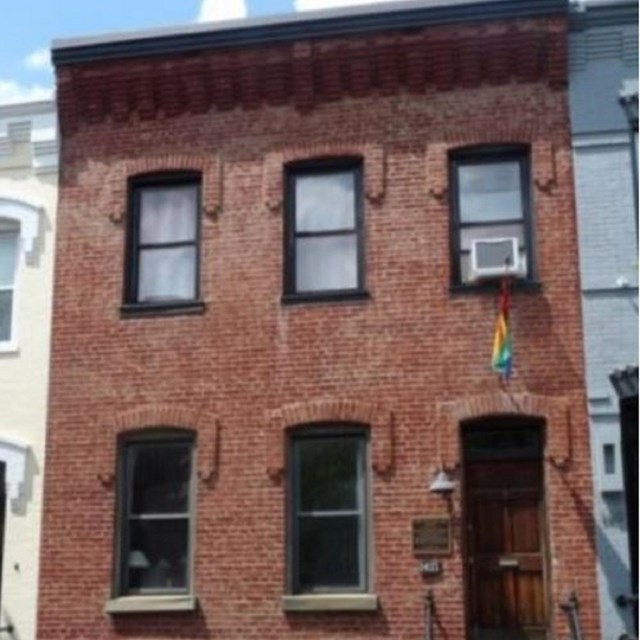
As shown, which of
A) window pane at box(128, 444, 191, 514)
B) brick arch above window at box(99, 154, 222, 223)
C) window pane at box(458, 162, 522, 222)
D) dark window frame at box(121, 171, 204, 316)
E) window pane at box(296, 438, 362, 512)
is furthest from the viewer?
brick arch above window at box(99, 154, 222, 223)

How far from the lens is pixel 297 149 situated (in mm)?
12992

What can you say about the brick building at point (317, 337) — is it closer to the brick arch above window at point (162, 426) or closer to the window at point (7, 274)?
the brick arch above window at point (162, 426)

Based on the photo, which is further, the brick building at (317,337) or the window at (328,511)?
the window at (328,511)

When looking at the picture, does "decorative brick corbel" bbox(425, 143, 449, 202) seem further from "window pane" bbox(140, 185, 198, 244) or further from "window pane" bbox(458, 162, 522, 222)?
"window pane" bbox(140, 185, 198, 244)

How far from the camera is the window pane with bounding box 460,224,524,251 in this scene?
41.0ft

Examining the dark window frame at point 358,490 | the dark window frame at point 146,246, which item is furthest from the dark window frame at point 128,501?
the dark window frame at point 146,246

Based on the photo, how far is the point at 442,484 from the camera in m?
11.6

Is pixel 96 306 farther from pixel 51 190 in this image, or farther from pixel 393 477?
pixel 393 477

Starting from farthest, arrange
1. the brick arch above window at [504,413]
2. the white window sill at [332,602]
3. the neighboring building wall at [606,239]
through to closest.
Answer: the brick arch above window at [504,413] < the white window sill at [332,602] < the neighboring building wall at [606,239]

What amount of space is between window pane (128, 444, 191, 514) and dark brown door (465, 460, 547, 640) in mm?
3154

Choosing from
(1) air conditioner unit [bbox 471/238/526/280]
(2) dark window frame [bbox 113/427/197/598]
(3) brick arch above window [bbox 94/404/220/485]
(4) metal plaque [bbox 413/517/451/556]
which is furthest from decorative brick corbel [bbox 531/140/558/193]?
(2) dark window frame [bbox 113/427/197/598]

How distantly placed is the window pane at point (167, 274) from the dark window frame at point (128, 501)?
5.28ft

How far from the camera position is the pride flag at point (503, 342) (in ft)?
38.2

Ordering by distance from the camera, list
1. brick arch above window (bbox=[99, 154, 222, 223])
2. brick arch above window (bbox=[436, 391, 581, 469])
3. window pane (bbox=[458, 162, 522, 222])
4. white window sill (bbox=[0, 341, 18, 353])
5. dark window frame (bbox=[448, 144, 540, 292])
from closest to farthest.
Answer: brick arch above window (bbox=[436, 391, 581, 469]) < dark window frame (bbox=[448, 144, 540, 292]) < window pane (bbox=[458, 162, 522, 222]) < brick arch above window (bbox=[99, 154, 222, 223]) < white window sill (bbox=[0, 341, 18, 353])
